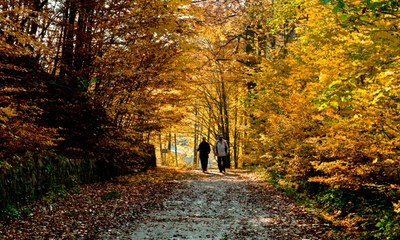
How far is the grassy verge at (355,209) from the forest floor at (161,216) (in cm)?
32

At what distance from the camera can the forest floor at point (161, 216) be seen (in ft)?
19.6

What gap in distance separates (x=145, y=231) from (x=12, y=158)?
311 centimetres

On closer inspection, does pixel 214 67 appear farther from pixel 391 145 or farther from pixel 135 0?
pixel 391 145

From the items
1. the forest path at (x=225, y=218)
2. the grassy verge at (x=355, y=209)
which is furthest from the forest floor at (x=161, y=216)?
the grassy verge at (x=355, y=209)

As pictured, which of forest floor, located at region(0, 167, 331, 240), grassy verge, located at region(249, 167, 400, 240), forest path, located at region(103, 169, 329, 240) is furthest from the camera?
forest path, located at region(103, 169, 329, 240)

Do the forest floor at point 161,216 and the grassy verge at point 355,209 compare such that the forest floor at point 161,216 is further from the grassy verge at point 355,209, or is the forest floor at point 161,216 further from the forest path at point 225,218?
the grassy verge at point 355,209

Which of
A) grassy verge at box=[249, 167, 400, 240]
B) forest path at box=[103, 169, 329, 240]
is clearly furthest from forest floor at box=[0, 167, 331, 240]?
grassy verge at box=[249, 167, 400, 240]

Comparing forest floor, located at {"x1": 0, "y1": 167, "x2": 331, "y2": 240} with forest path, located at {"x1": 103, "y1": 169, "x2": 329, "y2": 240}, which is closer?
forest floor, located at {"x1": 0, "y1": 167, "x2": 331, "y2": 240}

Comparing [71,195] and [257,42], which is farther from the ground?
[257,42]

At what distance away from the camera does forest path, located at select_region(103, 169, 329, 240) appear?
6.20m

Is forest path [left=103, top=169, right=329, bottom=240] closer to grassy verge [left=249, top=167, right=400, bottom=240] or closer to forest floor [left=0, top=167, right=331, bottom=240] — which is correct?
forest floor [left=0, top=167, right=331, bottom=240]

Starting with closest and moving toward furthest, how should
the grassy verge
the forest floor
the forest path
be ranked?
the grassy verge, the forest floor, the forest path

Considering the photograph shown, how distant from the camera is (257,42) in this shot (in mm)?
19594

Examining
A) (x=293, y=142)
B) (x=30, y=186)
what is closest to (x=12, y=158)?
(x=30, y=186)
